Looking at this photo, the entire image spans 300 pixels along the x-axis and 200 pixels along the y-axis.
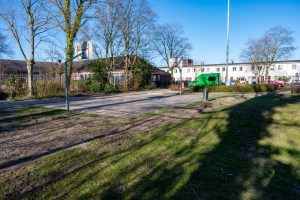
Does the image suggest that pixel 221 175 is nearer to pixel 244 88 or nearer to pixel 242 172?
pixel 242 172

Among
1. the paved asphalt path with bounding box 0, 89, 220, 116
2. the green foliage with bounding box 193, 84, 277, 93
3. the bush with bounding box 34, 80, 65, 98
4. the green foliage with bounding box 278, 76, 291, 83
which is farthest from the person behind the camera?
the green foliage with bounding box 278, 76, 291, 83

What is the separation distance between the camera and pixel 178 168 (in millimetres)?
3898

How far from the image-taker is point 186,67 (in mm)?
75000

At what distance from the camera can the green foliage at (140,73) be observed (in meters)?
30.5

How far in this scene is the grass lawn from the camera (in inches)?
125

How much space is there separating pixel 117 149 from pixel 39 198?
6.67 feet

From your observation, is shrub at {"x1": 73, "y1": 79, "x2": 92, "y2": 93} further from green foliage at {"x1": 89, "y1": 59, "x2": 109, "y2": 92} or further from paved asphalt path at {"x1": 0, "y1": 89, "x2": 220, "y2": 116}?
paved asphalt path at {"x1": 0, "y1": 89, "x2": 220, "y2": 116}

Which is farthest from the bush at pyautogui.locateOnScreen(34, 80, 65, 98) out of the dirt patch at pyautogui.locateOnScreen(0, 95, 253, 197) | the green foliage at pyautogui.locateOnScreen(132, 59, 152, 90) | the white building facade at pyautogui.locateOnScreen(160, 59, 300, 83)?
the white building facade at pyautogui.locateOnScreen(160, 59, 300, 83)

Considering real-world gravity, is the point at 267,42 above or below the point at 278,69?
above

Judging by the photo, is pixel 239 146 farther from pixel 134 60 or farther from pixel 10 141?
pixel 134 60

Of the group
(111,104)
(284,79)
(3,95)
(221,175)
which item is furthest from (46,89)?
(284,79)

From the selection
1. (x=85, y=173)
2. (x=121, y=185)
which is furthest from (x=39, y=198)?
(x=121, y=185)

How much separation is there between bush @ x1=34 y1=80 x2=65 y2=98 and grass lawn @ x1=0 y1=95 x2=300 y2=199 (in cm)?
1494

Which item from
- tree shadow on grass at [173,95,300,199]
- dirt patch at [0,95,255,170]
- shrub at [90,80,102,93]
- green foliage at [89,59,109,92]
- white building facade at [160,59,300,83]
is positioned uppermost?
white building facade at [160,59,300,83]
